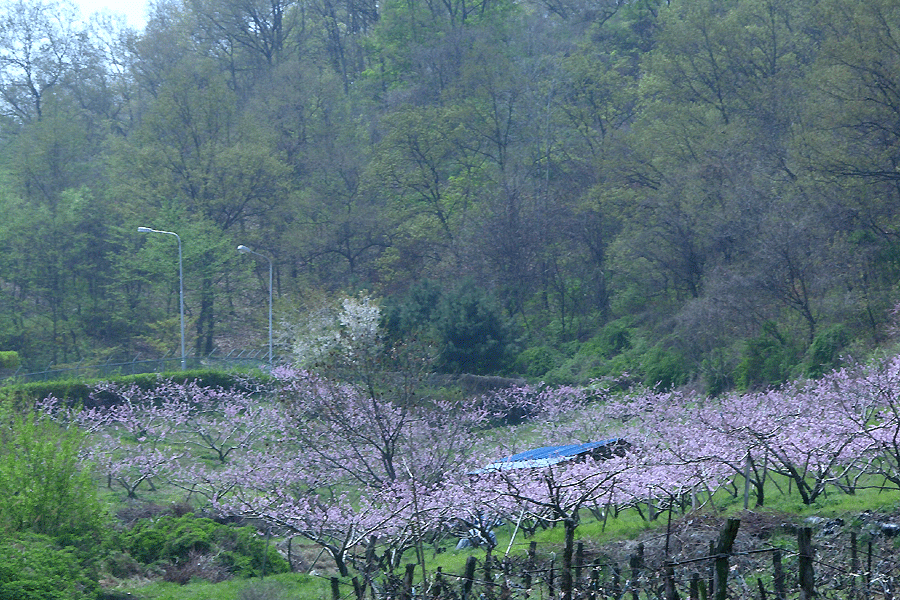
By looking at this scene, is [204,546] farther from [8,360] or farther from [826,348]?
[8,360]

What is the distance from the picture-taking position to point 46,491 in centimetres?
1609

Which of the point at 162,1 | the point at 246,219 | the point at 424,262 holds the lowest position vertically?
the point at 424,262

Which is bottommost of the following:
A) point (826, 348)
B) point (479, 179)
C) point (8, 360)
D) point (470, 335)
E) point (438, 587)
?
point (438, 587)

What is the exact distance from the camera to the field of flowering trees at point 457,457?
1396cm

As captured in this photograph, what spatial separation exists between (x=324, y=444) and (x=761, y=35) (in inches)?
1126

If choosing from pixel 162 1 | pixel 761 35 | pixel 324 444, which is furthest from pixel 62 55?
pixel 324 444

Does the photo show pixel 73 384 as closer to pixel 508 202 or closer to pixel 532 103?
pixel 508 202

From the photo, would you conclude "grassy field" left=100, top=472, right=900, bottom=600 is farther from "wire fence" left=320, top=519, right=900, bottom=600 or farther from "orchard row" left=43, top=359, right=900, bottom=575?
"wire fence" left=320, top=519, right=900, bottom=600

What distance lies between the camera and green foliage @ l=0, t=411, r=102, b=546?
15.9 meters

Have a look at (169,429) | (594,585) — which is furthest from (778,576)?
(169,429)

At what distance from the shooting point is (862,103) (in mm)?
29688

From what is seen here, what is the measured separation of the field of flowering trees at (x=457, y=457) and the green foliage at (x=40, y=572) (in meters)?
2.82

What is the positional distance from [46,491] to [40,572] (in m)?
2.97

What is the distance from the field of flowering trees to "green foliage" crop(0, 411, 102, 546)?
2.41 metres
